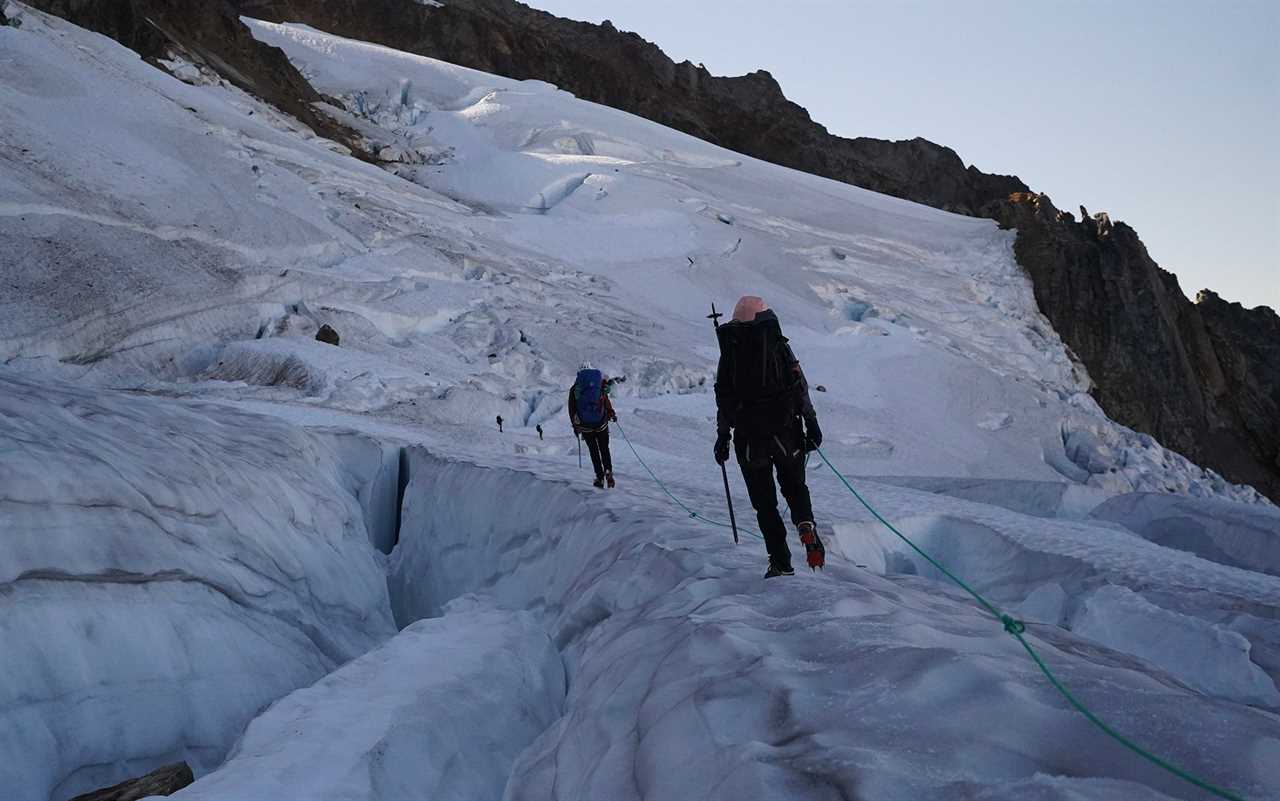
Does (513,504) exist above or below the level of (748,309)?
below

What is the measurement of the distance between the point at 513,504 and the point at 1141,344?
29565 millimetres

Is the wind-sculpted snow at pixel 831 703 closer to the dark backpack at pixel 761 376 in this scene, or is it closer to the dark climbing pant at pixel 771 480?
the dark climbing pant at pixel 771 480

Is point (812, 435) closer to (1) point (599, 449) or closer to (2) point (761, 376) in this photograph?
(2) point (761, 376)

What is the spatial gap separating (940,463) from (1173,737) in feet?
54.1

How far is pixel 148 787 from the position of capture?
3.64m

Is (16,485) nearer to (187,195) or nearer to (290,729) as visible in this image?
(290,729)

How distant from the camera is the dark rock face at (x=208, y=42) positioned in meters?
27.5

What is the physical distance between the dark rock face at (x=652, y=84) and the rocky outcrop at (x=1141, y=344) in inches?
867

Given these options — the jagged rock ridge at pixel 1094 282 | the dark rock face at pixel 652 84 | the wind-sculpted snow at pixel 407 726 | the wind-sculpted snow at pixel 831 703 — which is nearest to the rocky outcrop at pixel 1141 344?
the jagged rock ridge at pixel 1094 282

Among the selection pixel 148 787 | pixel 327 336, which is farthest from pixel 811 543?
pixel 327 336

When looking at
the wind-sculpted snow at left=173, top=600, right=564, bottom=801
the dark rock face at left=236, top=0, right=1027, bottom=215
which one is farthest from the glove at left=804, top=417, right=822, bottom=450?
the dark rock face at left=236, top=0, right=1027, bottom=215

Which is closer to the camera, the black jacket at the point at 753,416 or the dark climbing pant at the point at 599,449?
the black jacket at the point at 753,416

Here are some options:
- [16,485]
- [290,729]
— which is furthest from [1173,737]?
[16,485]

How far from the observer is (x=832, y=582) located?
4707mm
